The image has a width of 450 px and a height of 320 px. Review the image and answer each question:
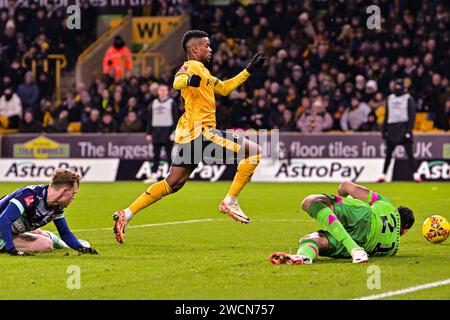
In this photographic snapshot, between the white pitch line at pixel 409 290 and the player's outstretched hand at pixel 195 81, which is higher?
the player's outstretched hand at pixel 195 81

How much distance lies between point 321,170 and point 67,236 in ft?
49.4

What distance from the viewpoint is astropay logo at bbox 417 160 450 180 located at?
2484 centimetres

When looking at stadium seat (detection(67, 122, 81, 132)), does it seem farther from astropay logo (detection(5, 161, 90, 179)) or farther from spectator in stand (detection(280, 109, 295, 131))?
spectator in stand (detection(280, 109, 295, 131))

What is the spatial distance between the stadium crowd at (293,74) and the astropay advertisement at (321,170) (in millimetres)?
1374

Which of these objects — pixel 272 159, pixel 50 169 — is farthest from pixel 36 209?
pixel 50 169

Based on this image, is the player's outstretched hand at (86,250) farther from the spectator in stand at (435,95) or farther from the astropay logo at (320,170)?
the spectator in stand at (435,95)

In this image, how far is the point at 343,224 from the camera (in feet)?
32.1

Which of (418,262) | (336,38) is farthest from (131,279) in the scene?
(336,38)

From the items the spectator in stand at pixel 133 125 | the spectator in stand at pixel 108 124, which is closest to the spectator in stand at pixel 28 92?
the spectator in stand at pixel 108 124

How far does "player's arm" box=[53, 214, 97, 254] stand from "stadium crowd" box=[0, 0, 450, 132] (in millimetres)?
15823

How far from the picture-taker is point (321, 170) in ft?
82.2

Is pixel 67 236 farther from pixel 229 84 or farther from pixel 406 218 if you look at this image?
pixel 406 218

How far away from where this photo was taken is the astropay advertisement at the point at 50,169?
2594 cm

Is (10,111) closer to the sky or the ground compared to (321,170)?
closer to the sky
